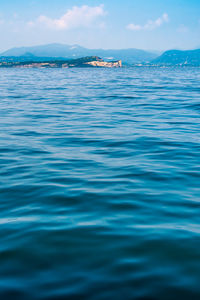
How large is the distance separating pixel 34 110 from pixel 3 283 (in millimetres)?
15883

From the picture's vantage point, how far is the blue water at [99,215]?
3.74m

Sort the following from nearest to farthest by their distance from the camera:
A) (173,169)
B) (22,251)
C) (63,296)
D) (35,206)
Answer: (63,296) < (22,251) < (35,206) < (173,169)

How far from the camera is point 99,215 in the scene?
563 cm

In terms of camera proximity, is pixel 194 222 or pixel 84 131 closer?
pixel 194 222

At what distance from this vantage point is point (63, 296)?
3.48 m

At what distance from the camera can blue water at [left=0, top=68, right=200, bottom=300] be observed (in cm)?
374

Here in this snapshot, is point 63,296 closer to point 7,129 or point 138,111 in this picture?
point 7,129

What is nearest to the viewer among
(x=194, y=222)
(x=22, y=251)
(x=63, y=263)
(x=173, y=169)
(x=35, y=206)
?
(x=63, y=263)

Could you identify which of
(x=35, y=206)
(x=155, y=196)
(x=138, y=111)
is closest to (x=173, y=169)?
(x=155, y=196)

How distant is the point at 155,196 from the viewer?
6449mm

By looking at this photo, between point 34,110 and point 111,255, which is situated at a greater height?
point 34,110

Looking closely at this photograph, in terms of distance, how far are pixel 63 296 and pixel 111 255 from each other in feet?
3.42

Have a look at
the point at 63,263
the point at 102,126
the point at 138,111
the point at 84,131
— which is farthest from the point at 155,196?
the point at 138,111

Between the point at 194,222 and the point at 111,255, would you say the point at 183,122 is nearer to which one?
the point at 194,222
